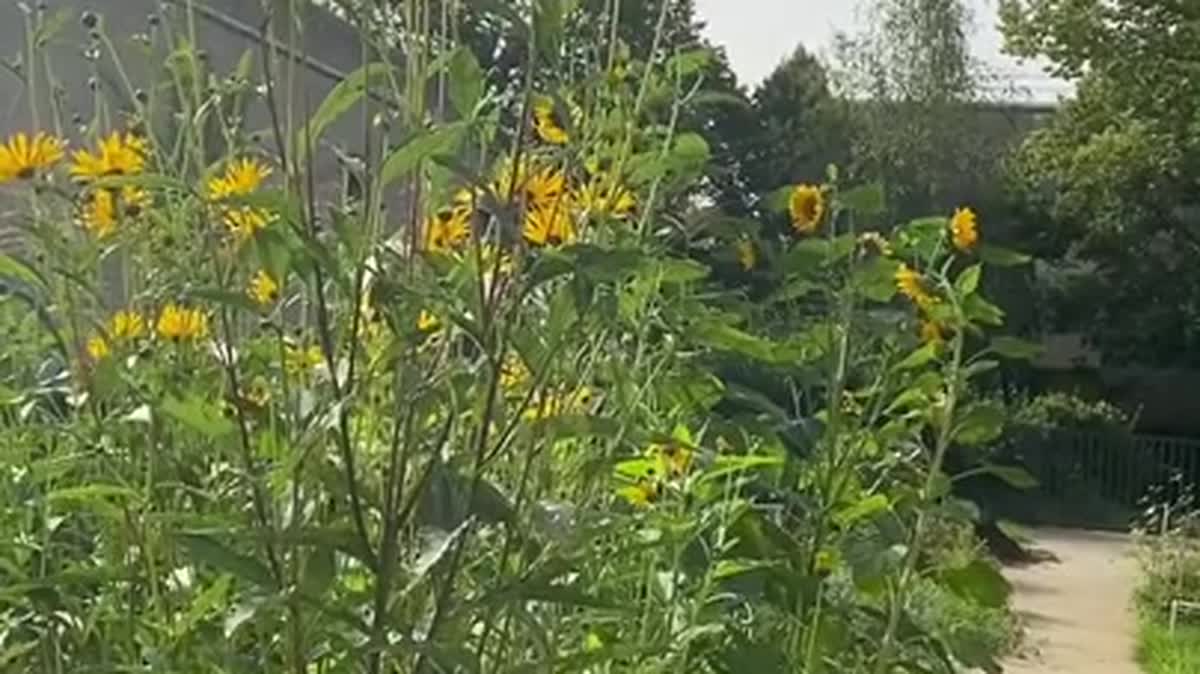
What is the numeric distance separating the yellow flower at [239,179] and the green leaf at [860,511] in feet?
2.57

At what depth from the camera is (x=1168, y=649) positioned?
22.2ft

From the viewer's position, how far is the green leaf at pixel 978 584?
2.32m

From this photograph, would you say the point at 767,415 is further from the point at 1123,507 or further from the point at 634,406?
the point at 1123,507

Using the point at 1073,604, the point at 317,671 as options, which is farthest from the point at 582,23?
the point at 1073,604

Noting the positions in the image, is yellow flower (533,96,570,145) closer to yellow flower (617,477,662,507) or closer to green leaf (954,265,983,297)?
yellow flower (617,477,662,507)

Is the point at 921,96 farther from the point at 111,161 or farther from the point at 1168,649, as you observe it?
the point at 111,161

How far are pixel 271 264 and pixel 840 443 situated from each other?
3.14ft

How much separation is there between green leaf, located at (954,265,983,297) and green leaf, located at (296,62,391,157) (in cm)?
105

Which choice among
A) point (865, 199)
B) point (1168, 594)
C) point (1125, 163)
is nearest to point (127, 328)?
point (865, 199)

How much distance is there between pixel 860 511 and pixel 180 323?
0.80 meters

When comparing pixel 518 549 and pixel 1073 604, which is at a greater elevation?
pixel 518 549

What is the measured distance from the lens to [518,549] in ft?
4.74

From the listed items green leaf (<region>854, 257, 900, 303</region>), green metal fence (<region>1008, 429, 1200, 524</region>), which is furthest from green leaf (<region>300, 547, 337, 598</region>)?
green metal fence (<region>1008, 429, 1200, 524</region>)

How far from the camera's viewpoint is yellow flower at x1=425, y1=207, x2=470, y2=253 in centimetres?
147
